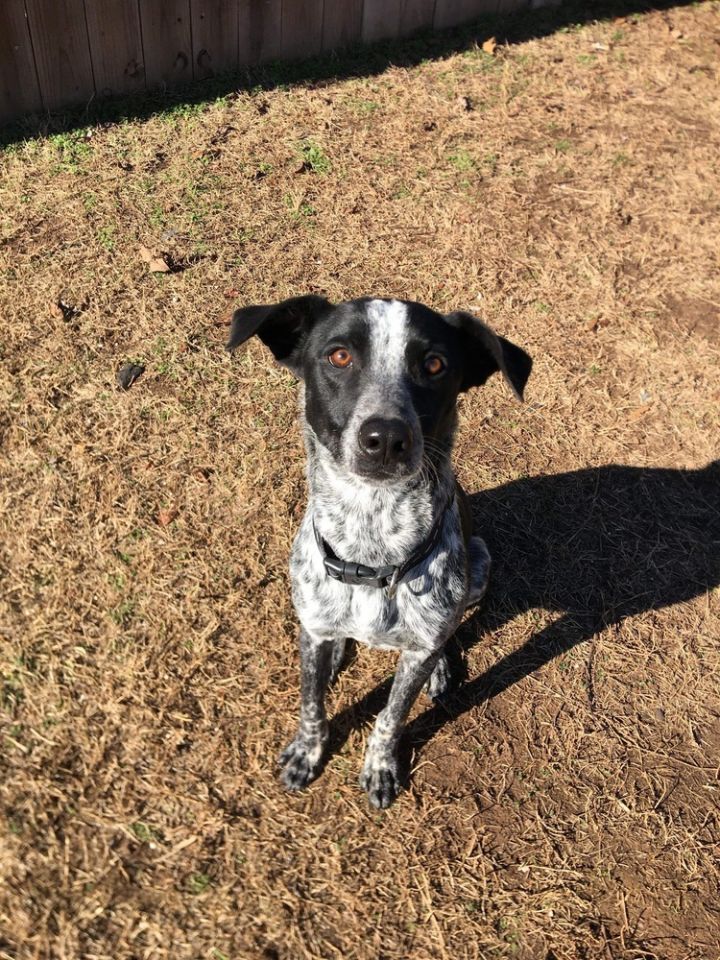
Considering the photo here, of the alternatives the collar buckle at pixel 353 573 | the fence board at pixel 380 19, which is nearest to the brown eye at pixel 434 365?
the collar buckle at pixel 353 573

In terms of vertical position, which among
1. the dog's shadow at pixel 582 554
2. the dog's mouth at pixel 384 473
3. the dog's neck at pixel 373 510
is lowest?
the dog's shadow at pixel 582 554

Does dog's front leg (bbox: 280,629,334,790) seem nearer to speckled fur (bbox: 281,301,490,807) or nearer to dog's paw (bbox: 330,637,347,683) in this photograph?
speckled fur (bbox: 281,301,490,807)

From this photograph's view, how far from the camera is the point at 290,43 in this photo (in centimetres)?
807

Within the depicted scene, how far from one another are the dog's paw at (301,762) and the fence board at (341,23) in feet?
23.8

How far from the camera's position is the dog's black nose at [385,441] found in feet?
9.70

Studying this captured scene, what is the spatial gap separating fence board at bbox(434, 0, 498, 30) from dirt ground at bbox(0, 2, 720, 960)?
3.42ft

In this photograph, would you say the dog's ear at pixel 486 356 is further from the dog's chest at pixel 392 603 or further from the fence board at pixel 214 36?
the fence board at pixel 214 36

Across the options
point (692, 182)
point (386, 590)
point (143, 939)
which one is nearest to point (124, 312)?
point (386, 590)

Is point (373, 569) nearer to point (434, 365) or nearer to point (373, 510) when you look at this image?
point (373, 510)

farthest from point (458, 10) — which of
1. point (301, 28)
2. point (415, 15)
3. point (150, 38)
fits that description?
point (150, 38)

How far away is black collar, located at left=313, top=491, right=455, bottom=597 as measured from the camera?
10.9 ft

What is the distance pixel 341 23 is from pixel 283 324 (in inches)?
248

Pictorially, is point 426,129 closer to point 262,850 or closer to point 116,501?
point 116,501

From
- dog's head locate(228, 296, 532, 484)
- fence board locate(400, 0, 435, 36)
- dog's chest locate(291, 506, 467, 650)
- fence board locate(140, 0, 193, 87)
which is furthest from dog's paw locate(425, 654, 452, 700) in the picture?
fence board locate(400, 0, 435, 36)
